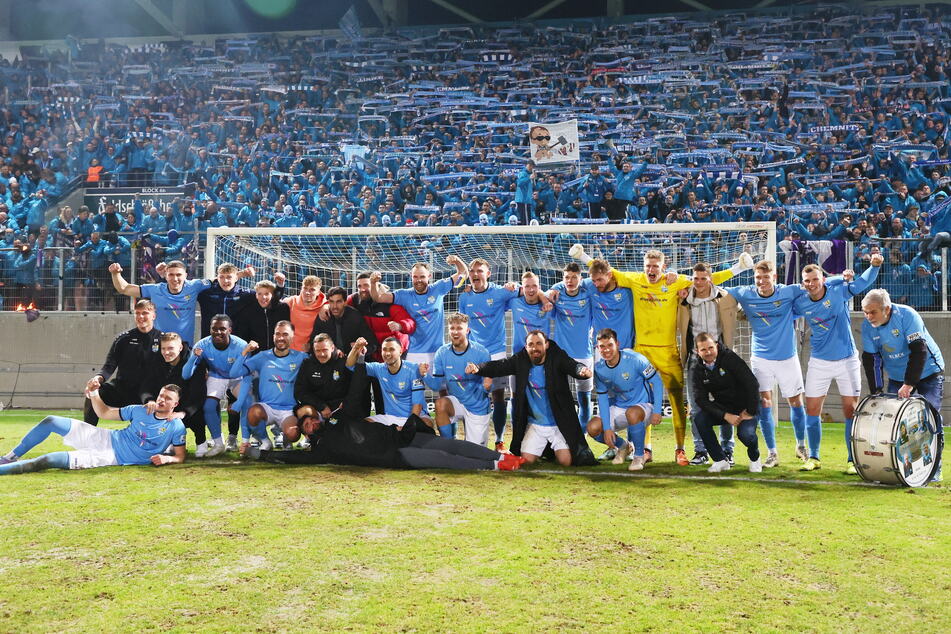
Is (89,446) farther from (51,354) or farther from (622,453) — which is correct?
(51,354)

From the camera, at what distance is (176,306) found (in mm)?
9102

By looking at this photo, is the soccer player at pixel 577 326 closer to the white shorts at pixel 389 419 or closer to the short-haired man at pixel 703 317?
the short-haired man at pixel 703 317

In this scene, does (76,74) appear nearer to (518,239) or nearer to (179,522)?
(518,239)

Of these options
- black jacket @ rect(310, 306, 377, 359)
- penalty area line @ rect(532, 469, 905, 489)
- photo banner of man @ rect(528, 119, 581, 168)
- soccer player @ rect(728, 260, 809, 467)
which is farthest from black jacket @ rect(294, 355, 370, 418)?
photo banner of man @ rect(528, 119, 581, 168)

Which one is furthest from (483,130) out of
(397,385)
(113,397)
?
(113,397)

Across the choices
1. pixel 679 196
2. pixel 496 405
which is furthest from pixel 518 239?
pixel 679 196

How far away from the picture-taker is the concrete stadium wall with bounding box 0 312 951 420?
13008 mm

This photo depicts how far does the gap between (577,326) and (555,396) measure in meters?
1.12

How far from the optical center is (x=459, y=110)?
20.6m

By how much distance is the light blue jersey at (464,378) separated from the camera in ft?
26.6

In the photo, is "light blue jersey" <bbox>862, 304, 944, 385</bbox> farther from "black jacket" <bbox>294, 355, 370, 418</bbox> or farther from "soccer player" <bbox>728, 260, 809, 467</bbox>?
"black jacket" <bbox>294, 355, 370, 418</bbox>

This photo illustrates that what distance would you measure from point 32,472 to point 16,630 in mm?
3831

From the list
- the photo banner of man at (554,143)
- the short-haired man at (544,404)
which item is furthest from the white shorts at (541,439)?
the photo banner of man at (554,143)

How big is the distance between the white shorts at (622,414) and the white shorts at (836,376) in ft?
4.90
